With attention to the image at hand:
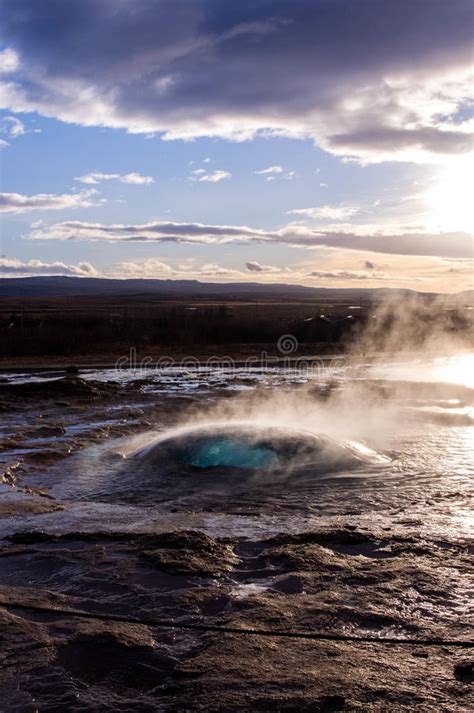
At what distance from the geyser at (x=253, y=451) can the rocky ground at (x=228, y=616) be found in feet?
5.02

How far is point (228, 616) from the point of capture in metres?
3.44

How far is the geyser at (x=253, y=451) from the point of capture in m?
6.41

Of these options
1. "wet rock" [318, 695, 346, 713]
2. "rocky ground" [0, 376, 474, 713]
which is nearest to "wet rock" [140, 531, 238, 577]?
"rocky ground" [0, 376, 474, 713]

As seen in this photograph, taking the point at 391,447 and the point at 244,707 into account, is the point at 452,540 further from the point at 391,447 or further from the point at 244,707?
the point at 391,447

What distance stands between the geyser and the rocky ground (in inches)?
60.2

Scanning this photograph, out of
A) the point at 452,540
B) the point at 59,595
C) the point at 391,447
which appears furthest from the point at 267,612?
the point at 391,447

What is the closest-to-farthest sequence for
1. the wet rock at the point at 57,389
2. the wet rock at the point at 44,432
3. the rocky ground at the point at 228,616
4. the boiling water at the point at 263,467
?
the rocky ground at the point at 228,616 → the boiling water at the point at 263,467 → the wet rock at the point at 44,432 → the wet rock at the point at 57,389

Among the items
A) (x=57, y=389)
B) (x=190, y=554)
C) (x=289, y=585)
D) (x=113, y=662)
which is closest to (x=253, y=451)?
(x=190, y=554)

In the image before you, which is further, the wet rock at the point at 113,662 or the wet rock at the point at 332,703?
the wet rock at the point at 113,662

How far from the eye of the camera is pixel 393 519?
5.06 meters

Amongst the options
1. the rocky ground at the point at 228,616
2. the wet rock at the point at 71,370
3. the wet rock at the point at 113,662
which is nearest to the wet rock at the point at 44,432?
the rocky ground at the point at 228,616

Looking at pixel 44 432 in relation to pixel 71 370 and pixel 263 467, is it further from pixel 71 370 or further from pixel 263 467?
pixel 71 370

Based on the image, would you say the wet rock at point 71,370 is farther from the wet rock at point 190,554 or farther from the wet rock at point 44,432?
the wet rock at point 190,554

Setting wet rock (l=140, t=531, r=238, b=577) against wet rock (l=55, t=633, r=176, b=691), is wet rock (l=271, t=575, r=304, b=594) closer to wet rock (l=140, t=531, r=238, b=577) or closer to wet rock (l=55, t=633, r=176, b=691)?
wet rock (l=140, t=531, r=238, b=577)
